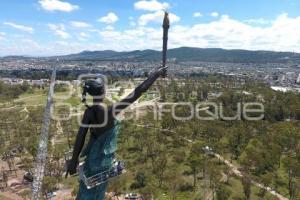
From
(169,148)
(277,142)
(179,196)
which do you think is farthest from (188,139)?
(179,196)

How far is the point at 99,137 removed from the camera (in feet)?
38.0

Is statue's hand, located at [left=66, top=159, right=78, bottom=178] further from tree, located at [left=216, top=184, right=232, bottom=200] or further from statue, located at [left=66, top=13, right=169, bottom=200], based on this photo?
tree, located at [left=216, top=184, right=232, bottom=200]

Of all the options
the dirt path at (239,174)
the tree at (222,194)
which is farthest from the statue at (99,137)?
the dirt path at (239,174)

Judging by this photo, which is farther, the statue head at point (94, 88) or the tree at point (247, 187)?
the tree at point (247, 187)

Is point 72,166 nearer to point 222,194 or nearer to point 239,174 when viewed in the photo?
point 222,194

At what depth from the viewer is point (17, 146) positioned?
186 feet

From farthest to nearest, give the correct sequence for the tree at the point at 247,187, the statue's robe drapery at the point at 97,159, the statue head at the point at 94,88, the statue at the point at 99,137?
the tree at the point at 247,187
the statue's robe drapery at the point at 97,159
the statue at the point at 99,137
the statue head at the point at 94,88

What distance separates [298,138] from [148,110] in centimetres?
3771

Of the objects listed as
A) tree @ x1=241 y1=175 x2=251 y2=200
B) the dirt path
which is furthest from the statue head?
the dirt path

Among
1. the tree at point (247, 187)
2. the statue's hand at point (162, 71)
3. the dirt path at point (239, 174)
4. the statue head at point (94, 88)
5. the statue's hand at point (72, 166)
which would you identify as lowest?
the dirt path at point (239, 174)

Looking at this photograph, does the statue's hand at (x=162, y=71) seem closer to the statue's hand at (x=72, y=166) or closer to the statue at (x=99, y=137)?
the statue at (x=99, y=137)

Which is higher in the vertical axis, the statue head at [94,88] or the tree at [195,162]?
the statue head at [94,88]

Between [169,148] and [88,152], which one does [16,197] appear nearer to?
[169,148]

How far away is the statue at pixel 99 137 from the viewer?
36.7 feet
